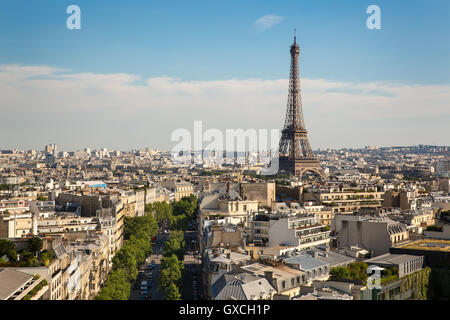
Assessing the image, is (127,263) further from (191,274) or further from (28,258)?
(28,258)

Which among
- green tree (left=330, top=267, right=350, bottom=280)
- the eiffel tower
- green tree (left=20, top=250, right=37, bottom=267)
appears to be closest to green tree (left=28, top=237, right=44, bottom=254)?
green tree (left=20, top=250, right=37, bottom=267)

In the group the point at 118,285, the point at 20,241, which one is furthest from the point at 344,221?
the point at 20,241

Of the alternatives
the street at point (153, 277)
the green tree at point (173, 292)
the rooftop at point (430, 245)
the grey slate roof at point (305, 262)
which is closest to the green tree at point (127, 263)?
the street at point (153, 277)

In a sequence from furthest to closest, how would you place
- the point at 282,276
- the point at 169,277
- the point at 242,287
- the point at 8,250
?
the point at 169,277
the point at 8,250
the point at 282,276
the point at 242,287

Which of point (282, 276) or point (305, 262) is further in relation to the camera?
point (305, 262)

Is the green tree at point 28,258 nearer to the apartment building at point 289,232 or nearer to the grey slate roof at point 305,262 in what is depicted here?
the grey slate roof at point 305,262

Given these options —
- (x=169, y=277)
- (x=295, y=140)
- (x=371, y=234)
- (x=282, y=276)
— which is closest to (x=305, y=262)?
(x=282, y=276)

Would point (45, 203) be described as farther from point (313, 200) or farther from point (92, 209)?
point (313, 200)

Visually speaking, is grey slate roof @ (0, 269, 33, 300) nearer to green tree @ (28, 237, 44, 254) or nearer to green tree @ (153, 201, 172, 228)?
green tree @ (28, 237, 44, 254)
